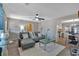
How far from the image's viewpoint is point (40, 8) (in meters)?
1.73

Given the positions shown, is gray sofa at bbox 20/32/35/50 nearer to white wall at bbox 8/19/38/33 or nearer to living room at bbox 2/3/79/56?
living room at bbox 2/3/79/56

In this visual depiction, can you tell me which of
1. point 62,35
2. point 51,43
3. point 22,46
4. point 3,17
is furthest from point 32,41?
point 3,17

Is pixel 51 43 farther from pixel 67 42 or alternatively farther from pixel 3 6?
pixel 3 6

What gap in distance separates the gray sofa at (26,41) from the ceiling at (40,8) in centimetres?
37

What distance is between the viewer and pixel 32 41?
1751 mm

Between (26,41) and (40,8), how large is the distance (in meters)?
0.67

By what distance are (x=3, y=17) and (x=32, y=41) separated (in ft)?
2.26

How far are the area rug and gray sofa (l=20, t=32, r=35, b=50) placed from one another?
7 centimetres

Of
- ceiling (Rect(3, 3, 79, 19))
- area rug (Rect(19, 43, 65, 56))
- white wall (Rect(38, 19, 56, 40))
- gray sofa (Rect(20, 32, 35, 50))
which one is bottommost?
area rug (Rect(19, 43, 65, 56))

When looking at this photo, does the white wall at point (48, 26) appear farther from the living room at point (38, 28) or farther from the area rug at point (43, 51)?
the area rug at point (43, 51)

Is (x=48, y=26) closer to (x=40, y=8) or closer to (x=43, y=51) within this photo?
(x=40, y=8)

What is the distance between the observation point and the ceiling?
1707 mm

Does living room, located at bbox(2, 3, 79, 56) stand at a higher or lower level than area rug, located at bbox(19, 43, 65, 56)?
higher

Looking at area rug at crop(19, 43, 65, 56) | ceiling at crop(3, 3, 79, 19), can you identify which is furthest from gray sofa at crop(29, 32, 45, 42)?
ceiling at crop(3, 3, 79, 19)
